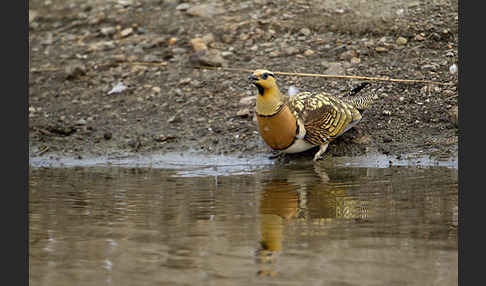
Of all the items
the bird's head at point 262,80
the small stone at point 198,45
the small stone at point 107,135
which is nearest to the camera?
the bird's head at point 262,80

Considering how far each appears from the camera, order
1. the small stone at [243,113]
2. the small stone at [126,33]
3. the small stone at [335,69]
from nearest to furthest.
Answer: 1. the small stone at [243,113]
2. the small stone at [335,69]
3. the small stone at [126,33]

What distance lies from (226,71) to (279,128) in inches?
88.5

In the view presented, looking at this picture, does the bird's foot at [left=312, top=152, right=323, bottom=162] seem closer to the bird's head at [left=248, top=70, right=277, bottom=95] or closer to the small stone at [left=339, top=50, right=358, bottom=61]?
the bird's head at [left=248, top=70, right=277, bottom=95]

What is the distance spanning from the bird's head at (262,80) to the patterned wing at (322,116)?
37 centimetres

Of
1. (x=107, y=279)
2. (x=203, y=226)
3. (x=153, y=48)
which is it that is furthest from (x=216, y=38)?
(x=107, y=279)

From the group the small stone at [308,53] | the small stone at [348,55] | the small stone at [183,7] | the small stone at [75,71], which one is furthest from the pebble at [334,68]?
the small stone at [75,71]

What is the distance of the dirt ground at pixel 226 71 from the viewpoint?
8.77 meters

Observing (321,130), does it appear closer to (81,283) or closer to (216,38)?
(216,38)

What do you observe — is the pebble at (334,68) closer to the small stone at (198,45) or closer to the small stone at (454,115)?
the small stone at (454,115)

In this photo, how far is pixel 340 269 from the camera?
457 centimetres

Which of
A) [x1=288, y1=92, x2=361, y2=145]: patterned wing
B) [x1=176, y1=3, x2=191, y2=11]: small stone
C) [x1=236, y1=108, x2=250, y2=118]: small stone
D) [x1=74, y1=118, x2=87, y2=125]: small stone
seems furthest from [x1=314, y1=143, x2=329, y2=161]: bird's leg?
[x1=176, y1=3, x2=191, y2=11]: small stone

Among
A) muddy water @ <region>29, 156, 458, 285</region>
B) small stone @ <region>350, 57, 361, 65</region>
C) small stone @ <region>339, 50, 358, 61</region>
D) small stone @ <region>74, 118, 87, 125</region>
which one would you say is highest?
small stone @ <region>339, 50, 358, 61</region>

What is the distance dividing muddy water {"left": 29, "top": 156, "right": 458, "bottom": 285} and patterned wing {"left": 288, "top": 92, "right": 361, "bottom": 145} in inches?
13.7

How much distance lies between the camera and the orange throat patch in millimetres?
7852
